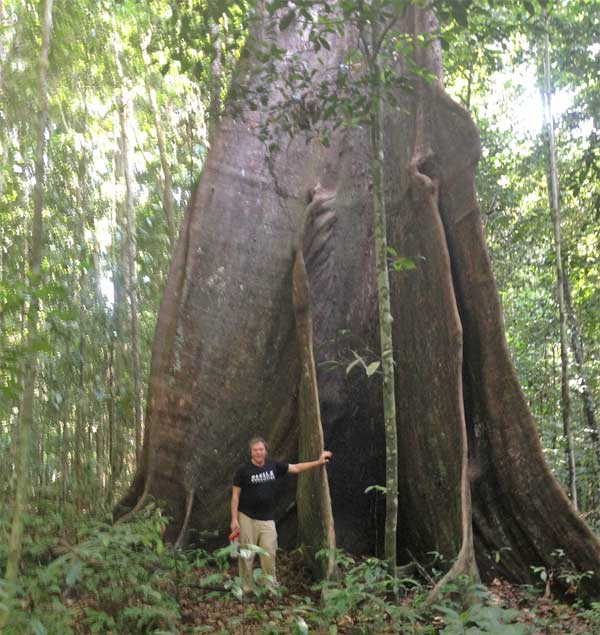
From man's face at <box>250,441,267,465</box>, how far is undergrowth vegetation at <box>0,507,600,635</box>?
718 mm

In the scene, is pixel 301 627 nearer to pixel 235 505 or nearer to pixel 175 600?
pixel 175 600

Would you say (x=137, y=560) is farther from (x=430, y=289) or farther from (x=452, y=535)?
(x=430, y=289)

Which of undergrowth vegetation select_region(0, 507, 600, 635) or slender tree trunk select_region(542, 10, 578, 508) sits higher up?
slender tree trunk select_region(542, 10, 578, 508)

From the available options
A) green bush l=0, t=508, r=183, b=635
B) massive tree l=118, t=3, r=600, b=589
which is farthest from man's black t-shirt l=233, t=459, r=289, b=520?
green bush l=0, t=508, r=183, b=635

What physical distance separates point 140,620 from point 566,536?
290cm

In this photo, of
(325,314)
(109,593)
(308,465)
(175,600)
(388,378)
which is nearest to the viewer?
(109,593)

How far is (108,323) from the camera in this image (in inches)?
287

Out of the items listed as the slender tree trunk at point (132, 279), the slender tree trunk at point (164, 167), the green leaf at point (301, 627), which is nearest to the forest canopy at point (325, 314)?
the slender tree trunk at point (132, 279)

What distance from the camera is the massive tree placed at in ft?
17.2

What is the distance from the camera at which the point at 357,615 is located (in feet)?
13.1

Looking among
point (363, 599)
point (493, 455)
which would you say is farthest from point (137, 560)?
point (493, 455)

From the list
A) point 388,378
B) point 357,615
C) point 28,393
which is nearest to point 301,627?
point 357,615

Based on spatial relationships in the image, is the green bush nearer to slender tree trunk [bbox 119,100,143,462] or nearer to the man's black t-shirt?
the man's black t-shirt

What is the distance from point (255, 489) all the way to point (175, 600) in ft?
3.21
